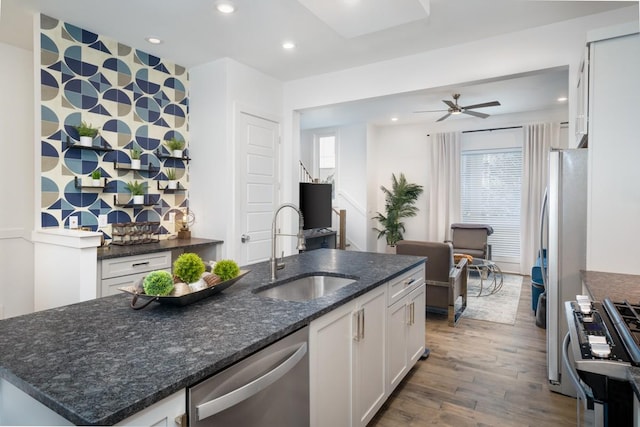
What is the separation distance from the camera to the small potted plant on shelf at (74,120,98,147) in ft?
10.2

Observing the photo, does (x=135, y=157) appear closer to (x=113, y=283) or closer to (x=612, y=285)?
(x=113, y=283)

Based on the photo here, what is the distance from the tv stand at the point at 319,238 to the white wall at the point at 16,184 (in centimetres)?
339

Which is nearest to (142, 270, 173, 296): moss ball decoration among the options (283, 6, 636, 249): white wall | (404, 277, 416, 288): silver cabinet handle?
(404, 277, 416, 288): silver cabinet handle

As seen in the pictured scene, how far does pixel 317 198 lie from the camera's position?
18.5ft

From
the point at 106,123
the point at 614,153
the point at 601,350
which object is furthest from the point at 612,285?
the point at 106,123

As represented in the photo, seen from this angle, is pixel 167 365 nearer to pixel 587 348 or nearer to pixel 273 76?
pixel 587 348

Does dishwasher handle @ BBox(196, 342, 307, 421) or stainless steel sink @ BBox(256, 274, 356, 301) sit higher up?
stainless steel sink @ BBox(256, 274, 356, 301)

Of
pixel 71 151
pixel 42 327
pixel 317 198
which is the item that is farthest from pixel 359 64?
pixel 42 327

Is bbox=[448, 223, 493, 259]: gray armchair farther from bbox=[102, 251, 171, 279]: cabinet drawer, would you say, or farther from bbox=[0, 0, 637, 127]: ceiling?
bbox=[102, 251, 171, 279]: cabinet drawer

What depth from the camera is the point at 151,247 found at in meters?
3.23

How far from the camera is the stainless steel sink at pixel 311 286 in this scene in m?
2.13

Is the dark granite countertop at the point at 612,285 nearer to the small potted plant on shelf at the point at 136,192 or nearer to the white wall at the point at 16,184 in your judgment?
the small potted plant on shelf at the point at 136,192

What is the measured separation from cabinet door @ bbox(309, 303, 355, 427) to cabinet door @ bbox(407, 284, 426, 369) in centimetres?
94

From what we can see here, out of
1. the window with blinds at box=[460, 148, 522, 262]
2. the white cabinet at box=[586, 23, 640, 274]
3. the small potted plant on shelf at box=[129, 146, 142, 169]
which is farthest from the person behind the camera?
the window with blinds at box=[460, 148, 522, 262]
